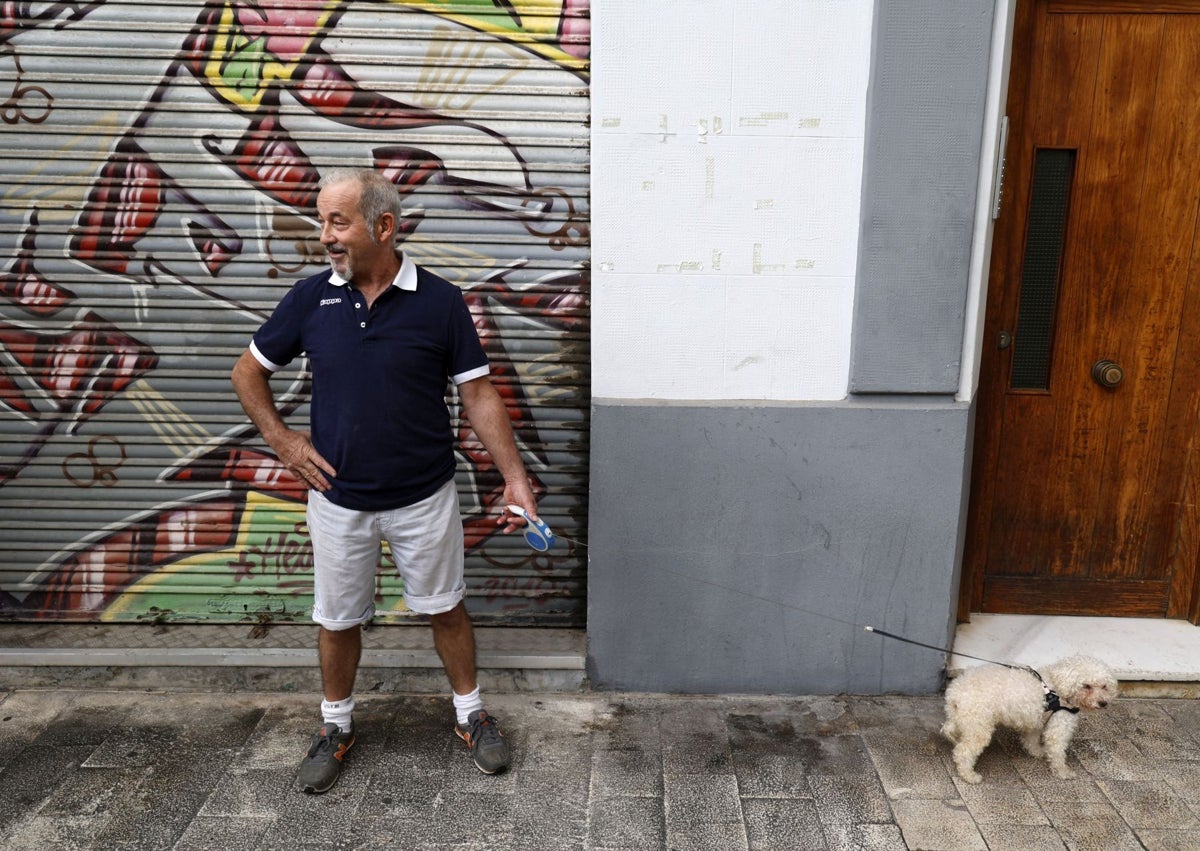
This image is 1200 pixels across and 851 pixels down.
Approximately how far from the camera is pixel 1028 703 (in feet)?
11.3

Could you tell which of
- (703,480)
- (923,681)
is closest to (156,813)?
(703,480)

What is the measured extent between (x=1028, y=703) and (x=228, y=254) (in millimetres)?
3659

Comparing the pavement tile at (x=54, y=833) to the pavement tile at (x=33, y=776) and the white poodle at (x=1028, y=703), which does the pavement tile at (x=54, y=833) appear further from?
the white poodle at (x=1028, y=703)

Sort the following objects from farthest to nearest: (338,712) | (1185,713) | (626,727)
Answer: (1185,713), (626,727), (338,712)

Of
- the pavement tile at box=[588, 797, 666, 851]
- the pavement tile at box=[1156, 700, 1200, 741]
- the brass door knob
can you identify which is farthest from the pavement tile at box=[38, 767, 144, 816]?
the brass door knob

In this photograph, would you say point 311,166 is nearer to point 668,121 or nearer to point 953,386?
point 668,121

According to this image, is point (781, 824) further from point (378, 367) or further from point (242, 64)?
point (242, 64)

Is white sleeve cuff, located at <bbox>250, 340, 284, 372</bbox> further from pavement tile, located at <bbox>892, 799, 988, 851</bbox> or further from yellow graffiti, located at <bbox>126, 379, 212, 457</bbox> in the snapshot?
pavement tile, located at <bbox>892, 799, 988, 851</bbox>

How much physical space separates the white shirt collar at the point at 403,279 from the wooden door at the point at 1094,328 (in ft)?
8.21

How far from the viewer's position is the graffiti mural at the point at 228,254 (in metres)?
3.89

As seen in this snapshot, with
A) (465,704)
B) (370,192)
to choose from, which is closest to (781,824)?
(465,704)

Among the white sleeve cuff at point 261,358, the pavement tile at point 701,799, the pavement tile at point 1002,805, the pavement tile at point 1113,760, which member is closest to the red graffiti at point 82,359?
the white sleeve cuff at point 261,358

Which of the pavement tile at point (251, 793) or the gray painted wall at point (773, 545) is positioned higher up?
the gray painted wall at point (773, 545)

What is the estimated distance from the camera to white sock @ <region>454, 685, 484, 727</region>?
3660mm
